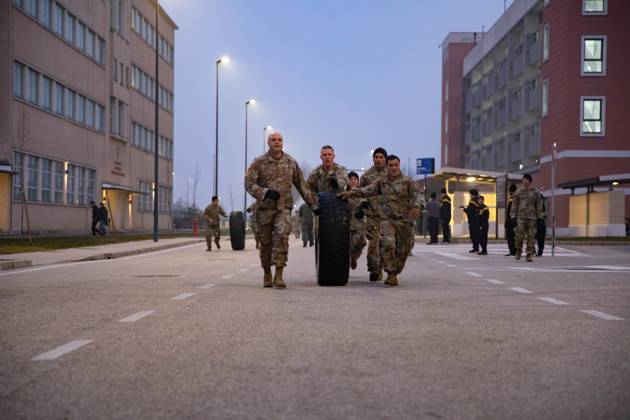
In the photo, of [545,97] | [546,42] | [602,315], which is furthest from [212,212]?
[546,42]

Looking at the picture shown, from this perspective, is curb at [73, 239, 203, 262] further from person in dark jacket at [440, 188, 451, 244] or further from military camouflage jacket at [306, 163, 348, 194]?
person in dark jacket at [440, 188, 451, 244]

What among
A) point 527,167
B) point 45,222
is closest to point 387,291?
point 45,222

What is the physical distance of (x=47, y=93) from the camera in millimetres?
44062

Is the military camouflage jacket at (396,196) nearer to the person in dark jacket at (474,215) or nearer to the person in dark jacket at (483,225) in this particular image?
the person in dark jacket at (483,225)

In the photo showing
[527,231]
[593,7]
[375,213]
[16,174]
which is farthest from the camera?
[593,7]

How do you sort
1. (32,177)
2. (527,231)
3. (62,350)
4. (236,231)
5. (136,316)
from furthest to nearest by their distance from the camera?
1. (32,177)
2. (236,231)
3. (527,231)
4. (136,316)
5. (62,350)

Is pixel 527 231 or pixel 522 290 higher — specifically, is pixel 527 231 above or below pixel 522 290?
above

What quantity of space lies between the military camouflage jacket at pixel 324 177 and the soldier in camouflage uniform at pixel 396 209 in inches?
18.3

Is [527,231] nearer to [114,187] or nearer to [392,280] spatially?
[392,280]

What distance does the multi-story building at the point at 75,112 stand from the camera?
39094 mm

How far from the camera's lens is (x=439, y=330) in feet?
23.9

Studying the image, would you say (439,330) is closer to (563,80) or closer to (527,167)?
(563,80)

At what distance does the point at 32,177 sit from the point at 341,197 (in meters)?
32.3

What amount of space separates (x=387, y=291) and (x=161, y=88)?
63.3 meters
